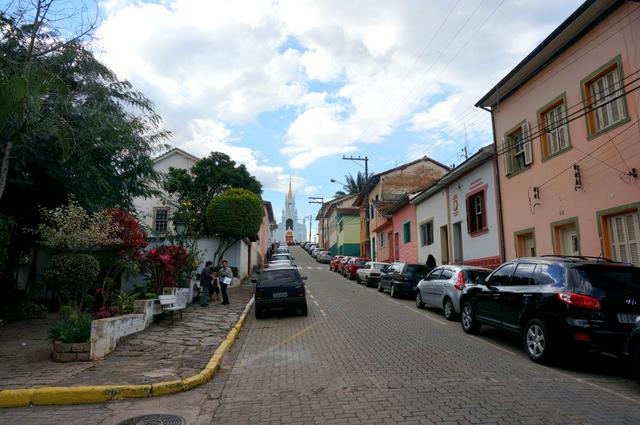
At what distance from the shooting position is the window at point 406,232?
2924 cm

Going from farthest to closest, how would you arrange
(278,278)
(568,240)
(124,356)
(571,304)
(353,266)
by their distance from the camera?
(353,266)
(278,278)
(568,240)
(124,356)
(571,304)

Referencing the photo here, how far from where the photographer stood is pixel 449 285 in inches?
488

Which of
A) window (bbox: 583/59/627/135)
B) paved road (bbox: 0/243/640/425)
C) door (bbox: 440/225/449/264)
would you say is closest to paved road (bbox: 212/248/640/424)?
paved road (bbox: 0/243/640/425)

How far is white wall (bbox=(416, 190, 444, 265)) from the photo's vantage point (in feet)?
74.7

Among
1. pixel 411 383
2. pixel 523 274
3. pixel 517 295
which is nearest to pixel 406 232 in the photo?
pixel 523 274

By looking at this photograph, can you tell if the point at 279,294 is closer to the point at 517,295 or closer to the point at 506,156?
the point at 517,295

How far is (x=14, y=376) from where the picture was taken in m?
6.39

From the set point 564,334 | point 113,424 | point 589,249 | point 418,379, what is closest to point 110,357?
point 113,424

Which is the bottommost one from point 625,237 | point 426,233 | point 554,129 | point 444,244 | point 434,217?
point 625,237

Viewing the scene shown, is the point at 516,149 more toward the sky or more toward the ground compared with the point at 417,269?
more toward the sky

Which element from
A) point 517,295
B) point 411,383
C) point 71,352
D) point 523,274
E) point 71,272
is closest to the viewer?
point 411,383

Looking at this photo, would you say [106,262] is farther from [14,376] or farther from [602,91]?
[602,91]

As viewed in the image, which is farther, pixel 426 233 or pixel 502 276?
pixel 426 233

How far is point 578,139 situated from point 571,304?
23.6 ft
